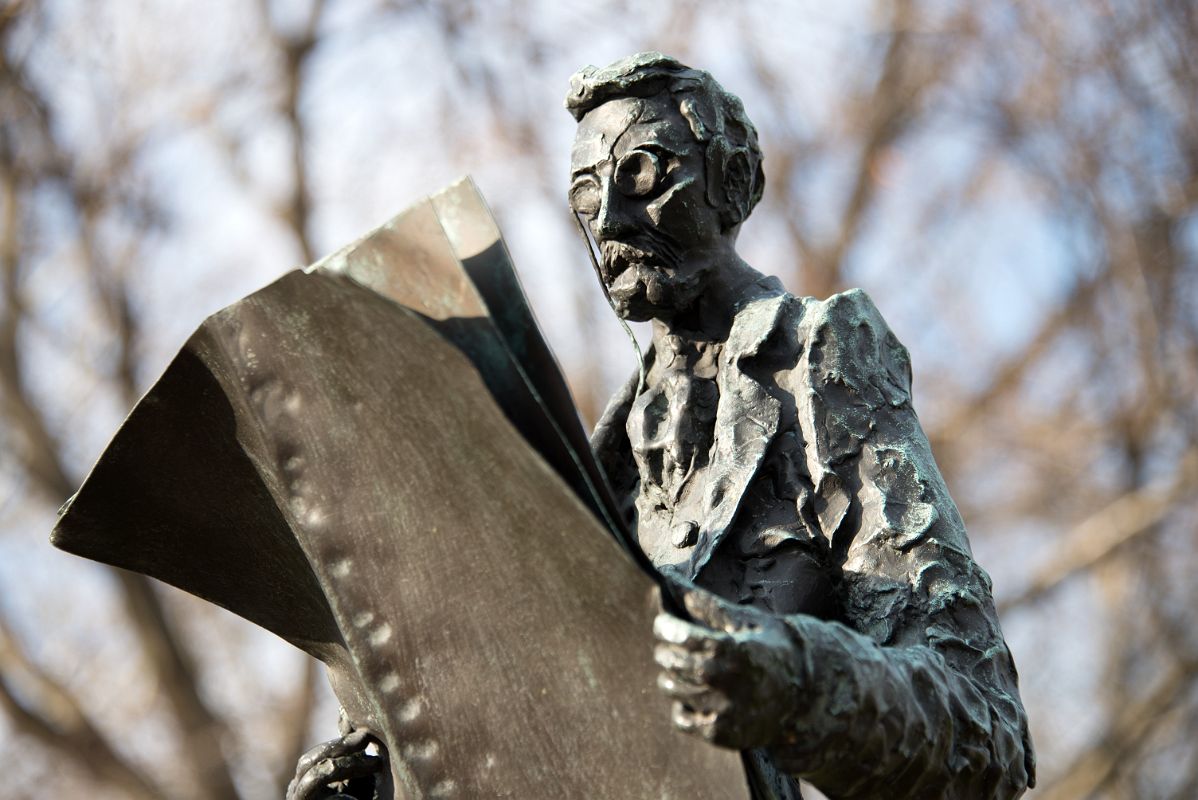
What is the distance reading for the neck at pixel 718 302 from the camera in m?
2.59

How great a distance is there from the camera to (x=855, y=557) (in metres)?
2.30

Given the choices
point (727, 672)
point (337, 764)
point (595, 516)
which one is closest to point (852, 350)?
point (595, 516)

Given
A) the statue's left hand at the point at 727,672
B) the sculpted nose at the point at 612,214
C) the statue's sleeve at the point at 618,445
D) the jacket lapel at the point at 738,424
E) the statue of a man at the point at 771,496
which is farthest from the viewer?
the statue's sleeve at the point at 618,445

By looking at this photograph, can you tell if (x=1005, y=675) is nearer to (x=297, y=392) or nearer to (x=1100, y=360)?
(x=297, y=392)

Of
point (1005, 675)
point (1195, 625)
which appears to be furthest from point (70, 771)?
point (1005, 675)

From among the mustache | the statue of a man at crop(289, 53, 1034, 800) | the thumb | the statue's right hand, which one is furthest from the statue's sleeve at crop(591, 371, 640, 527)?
the thumb

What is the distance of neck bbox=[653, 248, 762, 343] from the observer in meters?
2.59

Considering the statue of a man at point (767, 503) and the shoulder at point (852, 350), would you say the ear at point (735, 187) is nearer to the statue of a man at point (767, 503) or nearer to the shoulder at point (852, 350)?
the statue of a man at point (767, 503)

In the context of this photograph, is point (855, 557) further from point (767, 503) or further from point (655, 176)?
point (655, 176)

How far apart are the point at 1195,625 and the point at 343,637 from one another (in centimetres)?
915

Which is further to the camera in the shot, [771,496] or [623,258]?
[623,258]

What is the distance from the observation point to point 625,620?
A: 6.73ft

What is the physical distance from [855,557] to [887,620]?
10 centimetres

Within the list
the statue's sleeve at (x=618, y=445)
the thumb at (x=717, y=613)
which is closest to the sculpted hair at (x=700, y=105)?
the statue's sleeve at (x=618, y=445)
